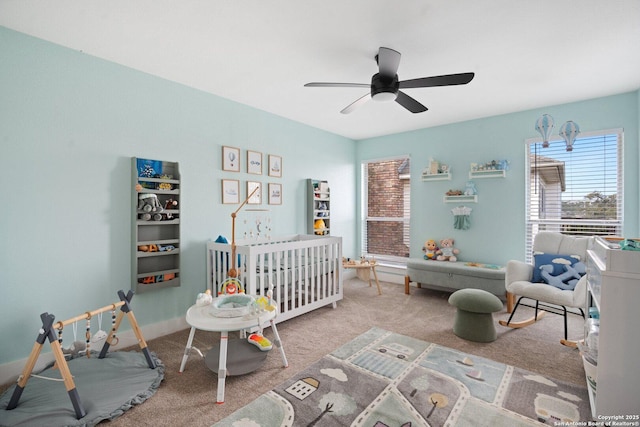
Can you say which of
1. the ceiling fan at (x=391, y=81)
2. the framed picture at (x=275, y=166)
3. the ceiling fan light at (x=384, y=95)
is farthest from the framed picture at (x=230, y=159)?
the ceiling fan light at (x=384, y=95)

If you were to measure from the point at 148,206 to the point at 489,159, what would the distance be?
413 cm

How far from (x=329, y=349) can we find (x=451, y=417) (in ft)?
3.52

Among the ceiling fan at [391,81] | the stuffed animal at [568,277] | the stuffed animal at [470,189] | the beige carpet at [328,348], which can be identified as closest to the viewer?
the beige carpet at [328,348]

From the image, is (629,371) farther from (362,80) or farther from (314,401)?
(362,80)

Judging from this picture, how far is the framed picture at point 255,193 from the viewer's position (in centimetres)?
364

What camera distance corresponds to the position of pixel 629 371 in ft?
4.91

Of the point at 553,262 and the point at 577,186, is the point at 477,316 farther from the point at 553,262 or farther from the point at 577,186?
the point at 577,186

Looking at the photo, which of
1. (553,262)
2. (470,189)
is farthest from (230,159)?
(553,262)

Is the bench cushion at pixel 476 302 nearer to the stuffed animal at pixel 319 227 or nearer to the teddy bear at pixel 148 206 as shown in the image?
the stuffed animal at pixel 319 227

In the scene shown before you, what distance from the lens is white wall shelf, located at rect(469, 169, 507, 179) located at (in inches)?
155

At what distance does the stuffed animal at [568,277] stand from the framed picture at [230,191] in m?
3.37

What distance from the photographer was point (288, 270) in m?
3.13

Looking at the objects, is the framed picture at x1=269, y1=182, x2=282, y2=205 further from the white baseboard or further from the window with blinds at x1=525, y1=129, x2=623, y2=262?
the window with blinds at x1=525, y1=129, x2=623, y2=262

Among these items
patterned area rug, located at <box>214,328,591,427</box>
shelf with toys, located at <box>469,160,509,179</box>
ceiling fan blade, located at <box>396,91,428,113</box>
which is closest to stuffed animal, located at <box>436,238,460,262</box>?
shelf with toys, located at <box>469,160,509,179</box>
